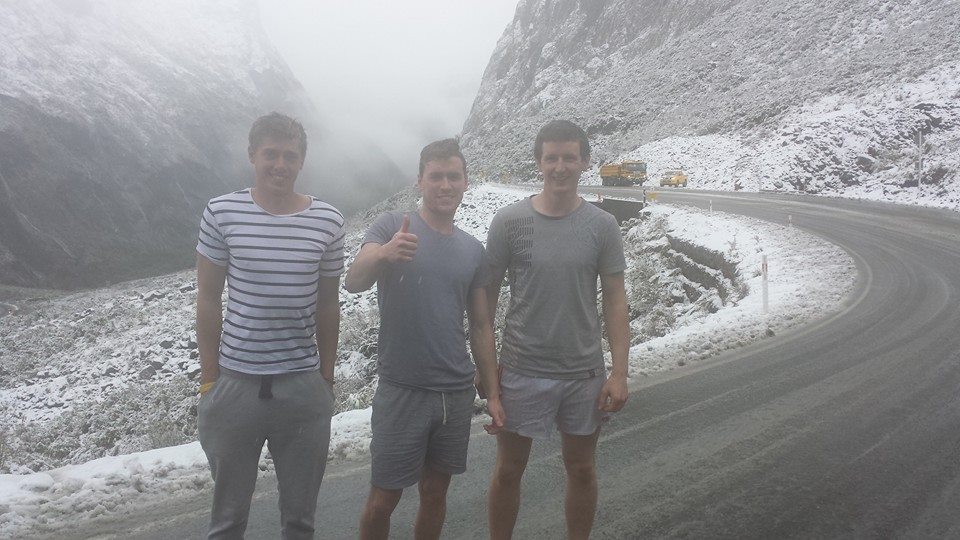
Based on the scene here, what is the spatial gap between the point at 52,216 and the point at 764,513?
6893 centimetres

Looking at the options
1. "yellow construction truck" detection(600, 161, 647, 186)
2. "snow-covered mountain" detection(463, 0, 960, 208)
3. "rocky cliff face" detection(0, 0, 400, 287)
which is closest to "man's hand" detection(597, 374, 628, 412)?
"snow-covered mountain" detection(463, 0, 960, 208)

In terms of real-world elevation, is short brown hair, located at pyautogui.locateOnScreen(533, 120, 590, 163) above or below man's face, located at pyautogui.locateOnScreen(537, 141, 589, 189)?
above

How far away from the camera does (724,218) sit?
18109 millimetres

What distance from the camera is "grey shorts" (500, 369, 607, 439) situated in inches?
109

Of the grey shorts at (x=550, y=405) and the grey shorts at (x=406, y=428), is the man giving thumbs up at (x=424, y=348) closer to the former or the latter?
the grey shorts at (x=406, y=428)

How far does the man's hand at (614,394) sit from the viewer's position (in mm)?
2758

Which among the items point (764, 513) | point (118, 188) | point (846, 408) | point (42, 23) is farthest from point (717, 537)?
point (42, 23)

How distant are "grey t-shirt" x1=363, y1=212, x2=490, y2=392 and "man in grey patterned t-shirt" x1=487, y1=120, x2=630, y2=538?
0.27 m

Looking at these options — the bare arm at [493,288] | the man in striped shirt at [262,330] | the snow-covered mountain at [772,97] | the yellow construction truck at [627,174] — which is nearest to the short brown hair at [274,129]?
the man in striped shirt at [262,330]

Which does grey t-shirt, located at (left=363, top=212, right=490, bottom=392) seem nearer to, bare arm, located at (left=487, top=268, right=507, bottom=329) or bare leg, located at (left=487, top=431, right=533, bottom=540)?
bare arm, located at (left=487, top=268, right=507, bottom=329)

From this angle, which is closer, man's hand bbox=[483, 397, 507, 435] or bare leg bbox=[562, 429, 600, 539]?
man's hand bbox=[483, 397, 507, 435]

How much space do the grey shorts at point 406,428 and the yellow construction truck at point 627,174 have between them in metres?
31.4

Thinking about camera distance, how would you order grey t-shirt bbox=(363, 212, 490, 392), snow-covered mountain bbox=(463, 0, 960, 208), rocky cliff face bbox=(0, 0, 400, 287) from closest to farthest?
grey t-shirt bbox=(363, 212, 490, 392) < snow-covered mountain bbox=(463, 0, 960, 208) < rocky cliff face bbox=(0, 0, 400, 287)

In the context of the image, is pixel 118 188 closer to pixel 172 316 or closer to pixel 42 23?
pixel 42 23
